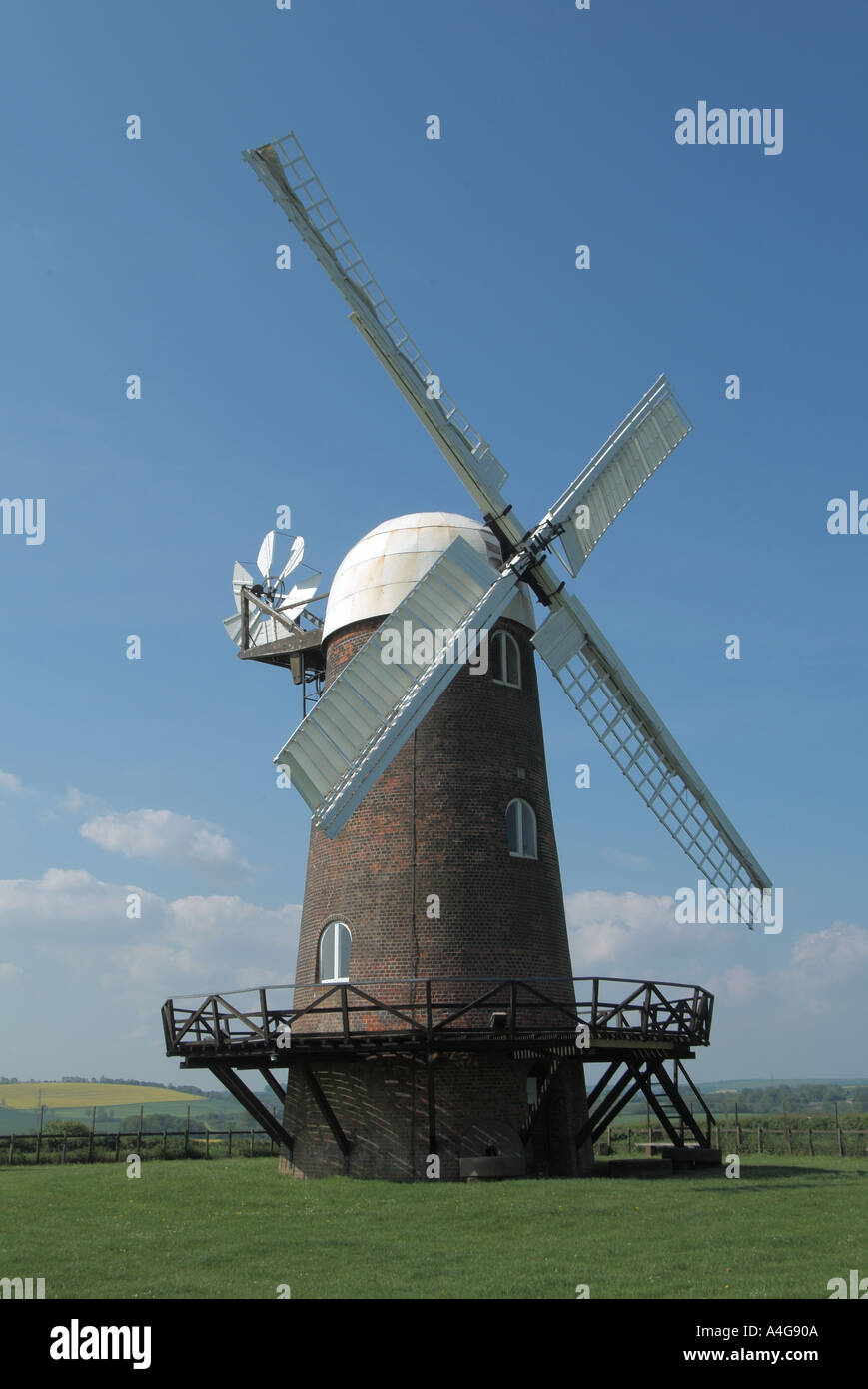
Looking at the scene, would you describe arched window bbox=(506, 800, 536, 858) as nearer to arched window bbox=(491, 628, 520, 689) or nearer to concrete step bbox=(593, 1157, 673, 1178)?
arched window bbox=(491, 628, 520, 689)

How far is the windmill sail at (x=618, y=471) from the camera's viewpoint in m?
22.7

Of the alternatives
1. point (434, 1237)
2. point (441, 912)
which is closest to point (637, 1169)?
point (441, 912)

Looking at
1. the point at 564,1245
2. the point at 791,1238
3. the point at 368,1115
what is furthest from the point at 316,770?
the point at 791,1238

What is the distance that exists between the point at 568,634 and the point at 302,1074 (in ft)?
31.6

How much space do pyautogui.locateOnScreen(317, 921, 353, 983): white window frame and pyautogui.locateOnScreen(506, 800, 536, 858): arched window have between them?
11.3ft

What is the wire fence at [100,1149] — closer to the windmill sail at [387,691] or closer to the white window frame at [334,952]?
the white window frame at [334,952]

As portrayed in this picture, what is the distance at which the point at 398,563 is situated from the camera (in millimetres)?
22922

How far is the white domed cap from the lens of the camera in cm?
2272

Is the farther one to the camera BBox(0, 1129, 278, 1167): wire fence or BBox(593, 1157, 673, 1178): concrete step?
BBox(0, 1129, 278, 1167): wire fence

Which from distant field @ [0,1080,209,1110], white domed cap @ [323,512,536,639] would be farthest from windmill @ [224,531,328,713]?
distant field @ [0,1080,209,1110]

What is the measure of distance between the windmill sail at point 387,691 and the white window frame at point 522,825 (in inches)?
138

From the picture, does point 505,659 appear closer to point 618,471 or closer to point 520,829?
point 520,829
